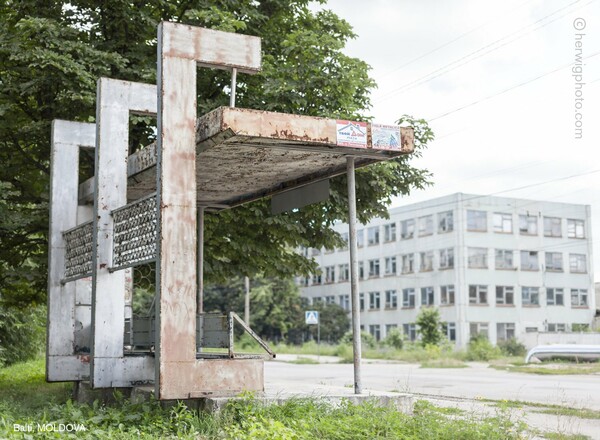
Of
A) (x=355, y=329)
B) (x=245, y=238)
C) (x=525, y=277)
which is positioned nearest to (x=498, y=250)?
(x=525, y=277)

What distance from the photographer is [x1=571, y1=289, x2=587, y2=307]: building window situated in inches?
2714

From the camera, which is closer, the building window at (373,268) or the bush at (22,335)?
the bush at (22,335)

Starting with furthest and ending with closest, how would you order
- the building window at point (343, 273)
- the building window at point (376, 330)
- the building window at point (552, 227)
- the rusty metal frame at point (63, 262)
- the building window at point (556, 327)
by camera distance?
the building window at point (343, 273) → the building window at point (376, 330) → the building window at point (552, 227) → the building window at point (556, 327) → the rusty metal frame at point (63, 262)

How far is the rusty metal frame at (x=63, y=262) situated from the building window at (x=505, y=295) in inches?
2183

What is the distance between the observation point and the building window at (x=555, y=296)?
67438mm

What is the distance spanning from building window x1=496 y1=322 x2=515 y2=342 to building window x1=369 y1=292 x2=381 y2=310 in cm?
1232

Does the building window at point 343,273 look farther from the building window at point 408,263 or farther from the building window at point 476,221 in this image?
the building window at point 476,221

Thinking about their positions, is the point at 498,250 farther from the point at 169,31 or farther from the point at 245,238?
the point at 169,31

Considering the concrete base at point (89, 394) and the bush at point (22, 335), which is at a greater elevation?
→ the bush at point (22, 335)

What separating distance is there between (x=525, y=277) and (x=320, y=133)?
59.5 meters

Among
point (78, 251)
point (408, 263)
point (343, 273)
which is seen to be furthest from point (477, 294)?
point (78, 251)

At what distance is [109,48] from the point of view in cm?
1579

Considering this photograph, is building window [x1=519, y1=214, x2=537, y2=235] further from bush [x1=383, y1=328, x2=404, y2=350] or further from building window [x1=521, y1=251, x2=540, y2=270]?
bush [x1=383, y1=328, x2=404, y2=350]

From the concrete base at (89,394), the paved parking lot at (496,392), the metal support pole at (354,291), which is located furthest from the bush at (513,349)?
the metal support pole at (354,291)
